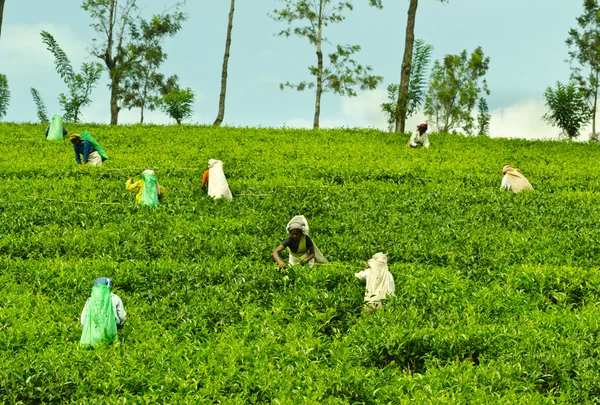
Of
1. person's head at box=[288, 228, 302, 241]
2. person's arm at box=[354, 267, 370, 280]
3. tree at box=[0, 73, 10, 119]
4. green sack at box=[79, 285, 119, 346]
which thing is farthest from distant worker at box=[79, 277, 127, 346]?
tree at box=[0, 73, 10, 119]

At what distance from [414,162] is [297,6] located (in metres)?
19.1

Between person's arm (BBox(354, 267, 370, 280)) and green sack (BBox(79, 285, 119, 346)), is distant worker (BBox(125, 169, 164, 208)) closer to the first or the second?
person's arm (BBox(354, 267, 370, 280))

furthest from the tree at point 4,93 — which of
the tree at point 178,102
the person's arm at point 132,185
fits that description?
the person's arm at point 132,185

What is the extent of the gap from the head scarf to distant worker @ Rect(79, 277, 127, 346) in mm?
3999

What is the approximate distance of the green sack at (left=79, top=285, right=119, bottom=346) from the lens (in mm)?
8703

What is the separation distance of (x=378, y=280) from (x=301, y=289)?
Result: 4.24 feet

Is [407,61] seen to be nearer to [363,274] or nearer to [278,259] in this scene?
[278,259]

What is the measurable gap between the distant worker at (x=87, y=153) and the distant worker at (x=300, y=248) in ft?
35.8

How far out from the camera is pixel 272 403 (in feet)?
23.9

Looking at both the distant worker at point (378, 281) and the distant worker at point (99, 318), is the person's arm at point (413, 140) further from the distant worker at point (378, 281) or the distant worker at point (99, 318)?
the distant worker at point (99, 318)

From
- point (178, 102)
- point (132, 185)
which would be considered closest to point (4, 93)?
point (178, 102)

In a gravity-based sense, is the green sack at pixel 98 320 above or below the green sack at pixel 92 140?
below

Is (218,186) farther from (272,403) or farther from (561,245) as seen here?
(272,403)

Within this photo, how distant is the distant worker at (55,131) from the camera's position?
2653cm
